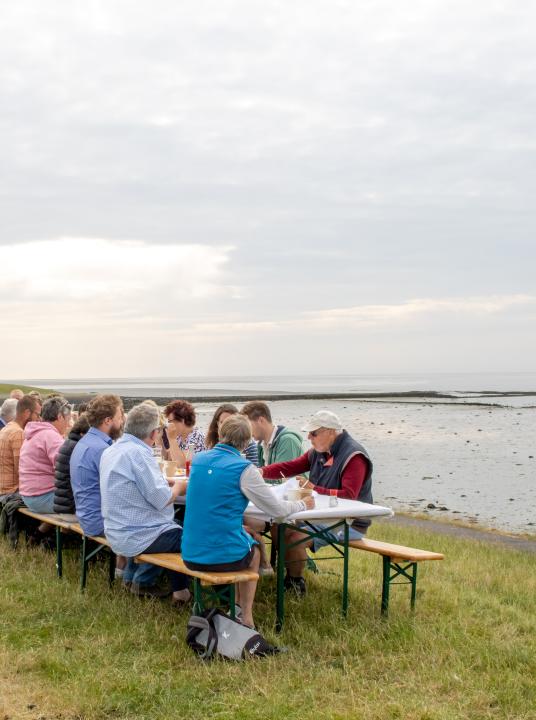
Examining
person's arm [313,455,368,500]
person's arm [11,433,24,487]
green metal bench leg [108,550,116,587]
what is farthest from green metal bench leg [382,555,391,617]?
person's arm [11,433,24,487]

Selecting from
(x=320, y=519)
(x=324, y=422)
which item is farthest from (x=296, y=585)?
(x=324, y=422)

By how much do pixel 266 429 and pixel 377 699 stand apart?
355cm

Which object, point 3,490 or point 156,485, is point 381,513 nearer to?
point 156,485

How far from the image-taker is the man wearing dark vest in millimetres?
6273

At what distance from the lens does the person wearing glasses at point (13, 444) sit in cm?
848

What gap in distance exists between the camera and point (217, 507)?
17.2ft

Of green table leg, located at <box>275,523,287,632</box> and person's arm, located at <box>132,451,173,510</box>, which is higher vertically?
person's arm, located at <box>132,451,173,510</box>

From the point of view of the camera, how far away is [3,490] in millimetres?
8672

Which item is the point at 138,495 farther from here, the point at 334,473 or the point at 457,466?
the point at 457,466

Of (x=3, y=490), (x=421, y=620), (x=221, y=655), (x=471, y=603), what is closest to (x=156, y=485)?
(x=221, y=655)

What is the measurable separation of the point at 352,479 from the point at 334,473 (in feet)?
0.70

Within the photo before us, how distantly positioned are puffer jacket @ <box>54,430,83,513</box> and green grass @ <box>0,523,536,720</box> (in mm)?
604

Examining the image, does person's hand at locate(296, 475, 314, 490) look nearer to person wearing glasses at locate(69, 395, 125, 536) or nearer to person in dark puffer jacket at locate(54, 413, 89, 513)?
person wearing glasses at locate(69, 395, 125, 536)

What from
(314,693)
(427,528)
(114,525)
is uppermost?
(114,525)
